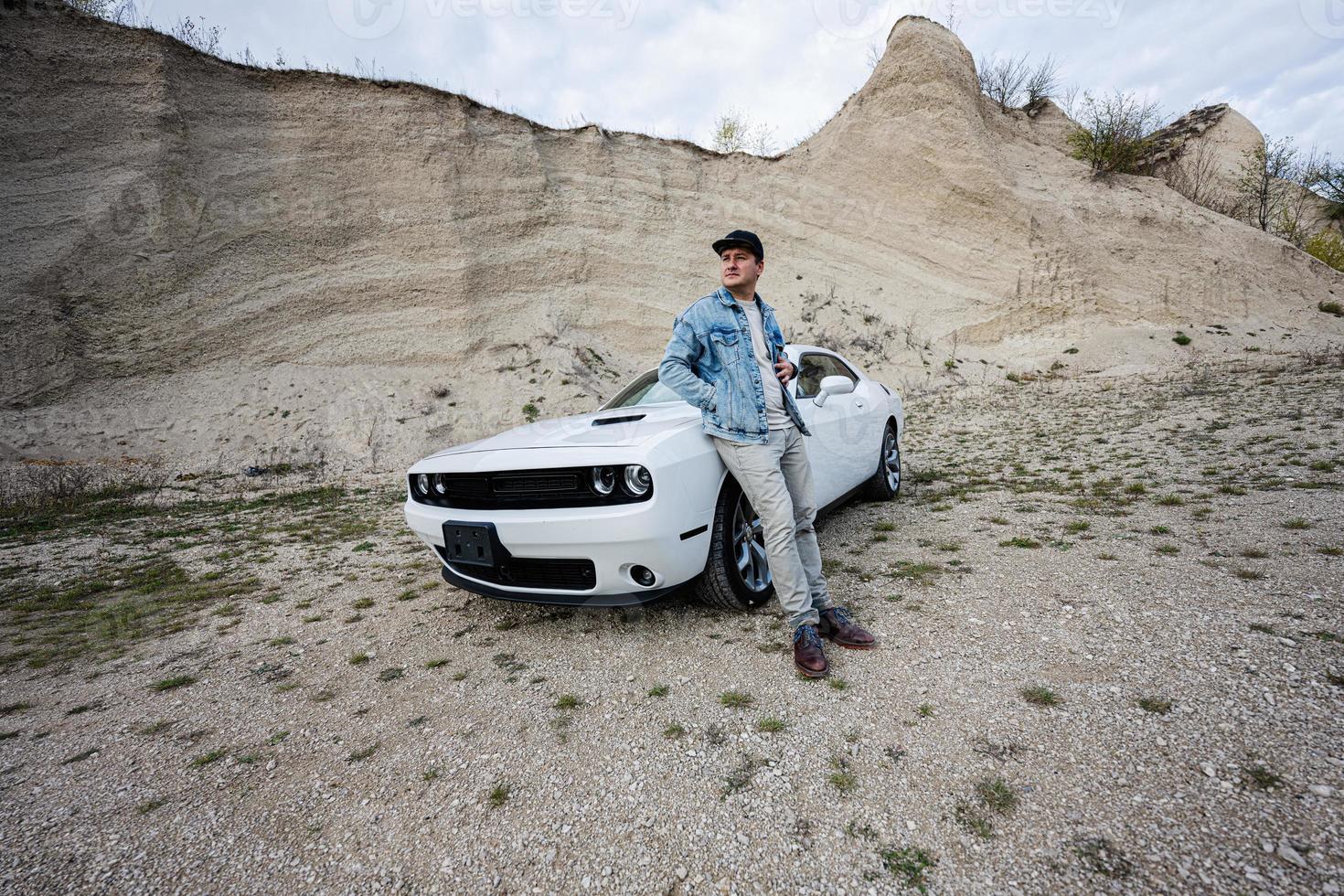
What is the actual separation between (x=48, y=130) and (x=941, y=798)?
1552 cm

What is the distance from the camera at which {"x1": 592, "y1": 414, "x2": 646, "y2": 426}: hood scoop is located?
3.12 meters

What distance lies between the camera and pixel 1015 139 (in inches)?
Result: 718

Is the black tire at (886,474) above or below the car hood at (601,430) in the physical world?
below

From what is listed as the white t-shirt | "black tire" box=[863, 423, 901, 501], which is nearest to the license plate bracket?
the white t-shirt

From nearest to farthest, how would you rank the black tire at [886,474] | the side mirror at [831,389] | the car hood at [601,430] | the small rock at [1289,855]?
1. the small rock at [1289,855]
2. the car hood at [601,430]
3. the side mirror at [831,389]
4. the black tire at [886,474]

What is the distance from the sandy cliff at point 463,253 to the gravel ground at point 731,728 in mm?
7161

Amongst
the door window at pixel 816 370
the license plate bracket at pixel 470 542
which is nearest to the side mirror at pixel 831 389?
the door window at pixel 816 370

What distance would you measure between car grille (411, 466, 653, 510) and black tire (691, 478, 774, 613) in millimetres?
527

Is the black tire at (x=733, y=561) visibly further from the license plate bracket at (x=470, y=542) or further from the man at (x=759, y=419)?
the license plate bracket at (x=470, y=542)

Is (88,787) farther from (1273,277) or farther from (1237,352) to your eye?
(1273,277)

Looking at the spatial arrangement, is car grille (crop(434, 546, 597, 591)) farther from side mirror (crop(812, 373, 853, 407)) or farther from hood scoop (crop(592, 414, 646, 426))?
side mirror (crop(812, 373, 853, 407))

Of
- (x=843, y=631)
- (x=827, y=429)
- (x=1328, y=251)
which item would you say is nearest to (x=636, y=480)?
(x=843, y=631)

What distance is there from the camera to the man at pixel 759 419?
2502mm

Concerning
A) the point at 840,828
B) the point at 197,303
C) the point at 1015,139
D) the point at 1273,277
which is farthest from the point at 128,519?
the point at 1273,277
